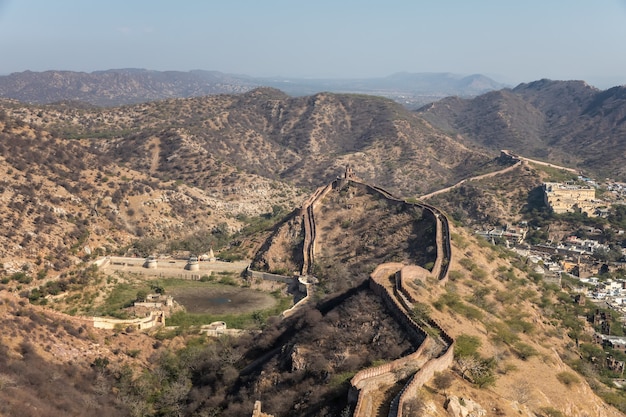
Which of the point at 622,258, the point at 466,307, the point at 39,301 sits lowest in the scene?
the point at 622,258

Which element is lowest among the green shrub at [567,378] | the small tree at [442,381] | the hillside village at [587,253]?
the hillside village at [587,253]

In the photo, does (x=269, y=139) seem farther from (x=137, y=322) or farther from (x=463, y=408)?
(x=463, y=408)

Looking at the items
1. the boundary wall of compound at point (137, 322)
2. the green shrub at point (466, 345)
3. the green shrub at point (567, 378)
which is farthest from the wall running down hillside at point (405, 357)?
the boundary wall of compound at point (137, 322)

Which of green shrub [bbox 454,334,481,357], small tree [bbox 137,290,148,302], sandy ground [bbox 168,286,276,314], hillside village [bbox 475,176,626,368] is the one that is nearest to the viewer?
green shrub [bbox 454,334,481,357]

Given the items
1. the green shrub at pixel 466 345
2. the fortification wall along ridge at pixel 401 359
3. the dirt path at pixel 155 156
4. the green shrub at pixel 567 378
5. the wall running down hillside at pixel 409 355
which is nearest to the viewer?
the fortification wall along ridge at pixel 401 359

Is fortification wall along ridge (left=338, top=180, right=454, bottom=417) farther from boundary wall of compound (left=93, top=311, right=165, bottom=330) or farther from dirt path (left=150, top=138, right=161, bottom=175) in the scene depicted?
dirt path (left=150, top=138, right=161, bottom=175)

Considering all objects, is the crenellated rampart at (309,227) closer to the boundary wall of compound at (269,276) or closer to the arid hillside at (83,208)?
the boundary wall of compound at (269,276)

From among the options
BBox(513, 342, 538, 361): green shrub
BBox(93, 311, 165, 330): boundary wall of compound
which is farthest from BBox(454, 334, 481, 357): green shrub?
BBox(93, 311, 165, 330): boundary wall of compound

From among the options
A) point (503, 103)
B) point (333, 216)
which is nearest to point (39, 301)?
point (333, 216)

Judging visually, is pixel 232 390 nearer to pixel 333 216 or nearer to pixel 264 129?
pixel 333 216
